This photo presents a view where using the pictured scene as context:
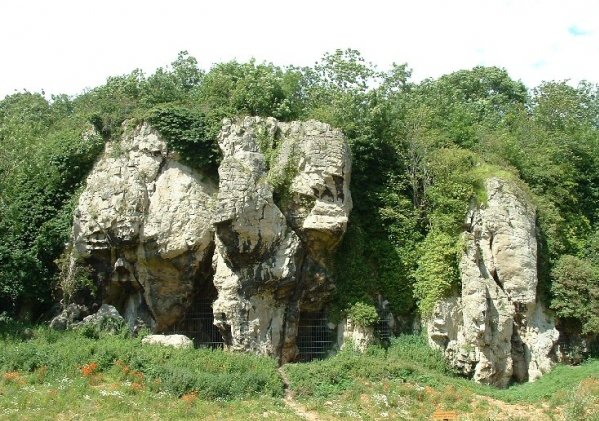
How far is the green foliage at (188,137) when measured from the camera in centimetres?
2712

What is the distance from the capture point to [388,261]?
27047mm

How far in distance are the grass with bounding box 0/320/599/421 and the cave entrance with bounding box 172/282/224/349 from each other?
3.53 m

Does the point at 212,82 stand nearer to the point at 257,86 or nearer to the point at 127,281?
the point at 257,86

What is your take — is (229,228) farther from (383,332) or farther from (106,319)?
(383,332)

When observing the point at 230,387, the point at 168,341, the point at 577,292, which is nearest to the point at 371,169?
the point at 577,292

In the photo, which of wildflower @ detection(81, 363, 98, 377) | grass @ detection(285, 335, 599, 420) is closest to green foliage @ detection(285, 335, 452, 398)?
grass @ detection(285, 335, 599, 420)

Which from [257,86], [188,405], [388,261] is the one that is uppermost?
[257,86]

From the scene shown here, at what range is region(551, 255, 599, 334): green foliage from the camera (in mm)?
→ 25250

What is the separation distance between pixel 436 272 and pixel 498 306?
2.35 meters

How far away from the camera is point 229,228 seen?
24.6 metres

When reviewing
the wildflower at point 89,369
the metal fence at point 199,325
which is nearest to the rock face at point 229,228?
the metal fence at point 199,325

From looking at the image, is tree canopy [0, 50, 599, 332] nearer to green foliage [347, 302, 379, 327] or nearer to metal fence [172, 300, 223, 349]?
green foliage [347, 302, 379, 327]

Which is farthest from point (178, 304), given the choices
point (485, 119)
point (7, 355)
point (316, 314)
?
point (485, 119)

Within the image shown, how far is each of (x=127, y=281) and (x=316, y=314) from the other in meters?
6.99
